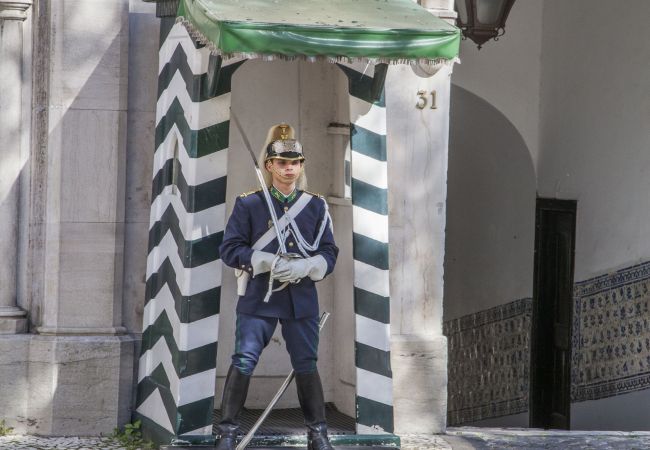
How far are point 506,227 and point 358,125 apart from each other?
201 inches

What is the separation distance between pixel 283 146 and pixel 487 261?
6061 millimetres

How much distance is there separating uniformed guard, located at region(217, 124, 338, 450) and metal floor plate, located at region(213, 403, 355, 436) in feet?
2.08

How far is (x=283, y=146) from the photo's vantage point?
8523 mm

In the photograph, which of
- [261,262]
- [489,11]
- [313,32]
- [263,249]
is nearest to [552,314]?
[489,11]

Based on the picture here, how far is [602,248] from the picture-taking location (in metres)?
12.5

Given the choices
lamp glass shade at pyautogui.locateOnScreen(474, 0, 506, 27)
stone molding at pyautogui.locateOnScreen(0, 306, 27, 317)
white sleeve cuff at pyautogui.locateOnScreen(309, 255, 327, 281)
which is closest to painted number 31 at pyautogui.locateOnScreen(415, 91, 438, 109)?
lamp glass shade at pyautogui.locateOnScreen(474, 0, 506, 27)

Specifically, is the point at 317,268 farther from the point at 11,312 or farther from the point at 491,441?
the point at 11,312

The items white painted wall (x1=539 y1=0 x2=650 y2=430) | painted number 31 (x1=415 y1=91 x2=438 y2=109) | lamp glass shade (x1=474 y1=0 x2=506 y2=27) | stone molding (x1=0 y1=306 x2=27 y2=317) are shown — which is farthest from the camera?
white painted wall (x1=539 y1=0 x2=650 y2=430)

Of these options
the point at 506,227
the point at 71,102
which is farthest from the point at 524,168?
the point at 71,102

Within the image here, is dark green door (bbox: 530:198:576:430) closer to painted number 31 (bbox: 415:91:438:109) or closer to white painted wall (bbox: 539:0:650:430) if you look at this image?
white painted wall (bbox: 539:0:650:430)

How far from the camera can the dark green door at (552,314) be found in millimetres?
13070

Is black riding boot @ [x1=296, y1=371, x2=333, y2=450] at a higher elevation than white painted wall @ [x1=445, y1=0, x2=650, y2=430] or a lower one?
lower

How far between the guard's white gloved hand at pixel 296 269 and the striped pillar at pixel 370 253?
0.73 m

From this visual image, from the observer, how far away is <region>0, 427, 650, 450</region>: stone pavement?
928 cm
